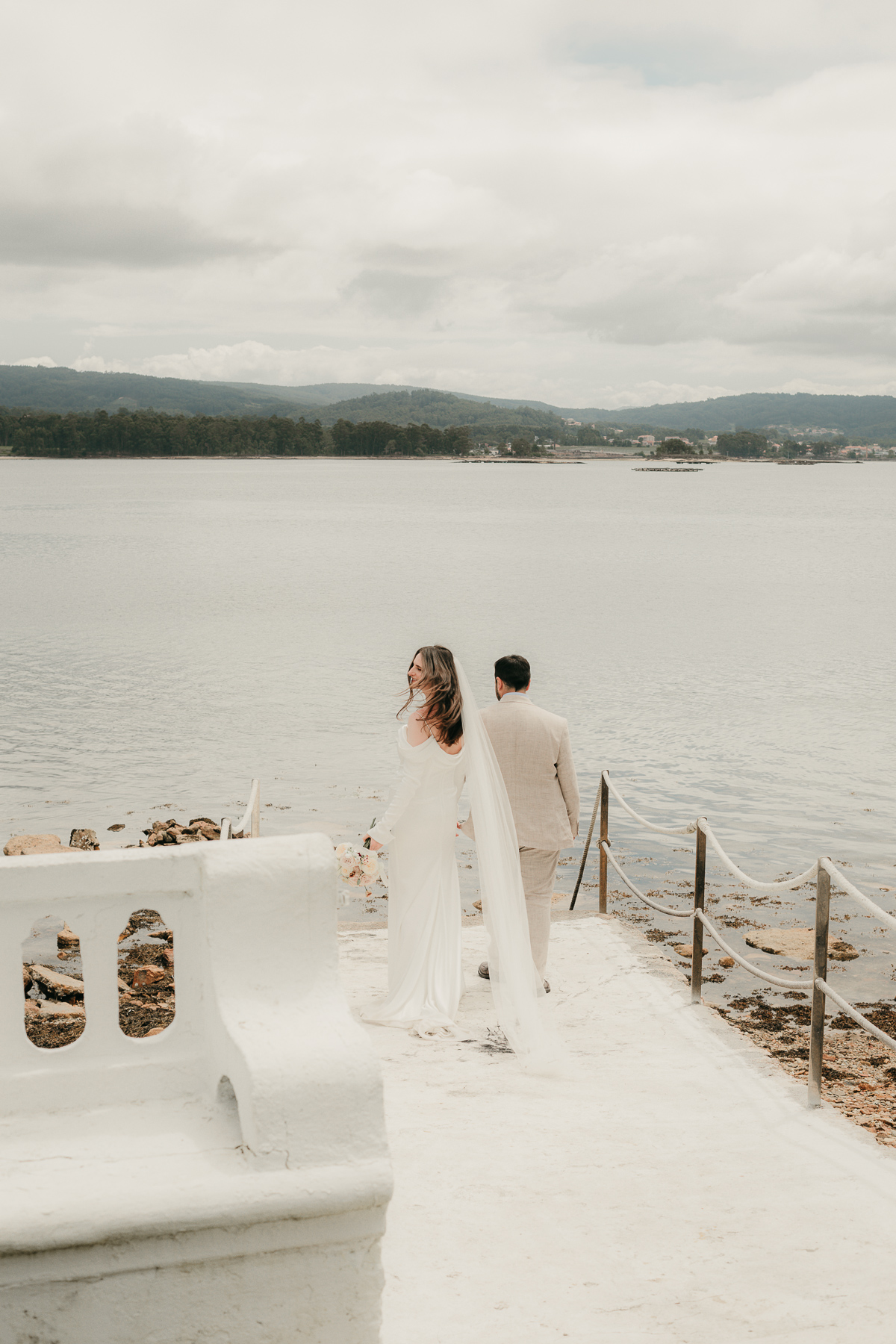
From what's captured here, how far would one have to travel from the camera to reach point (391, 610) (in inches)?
1582

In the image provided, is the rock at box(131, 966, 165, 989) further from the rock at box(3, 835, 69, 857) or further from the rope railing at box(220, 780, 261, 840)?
the rock at box(3, 835, 69, 857)

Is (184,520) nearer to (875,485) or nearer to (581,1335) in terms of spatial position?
(581,1335)

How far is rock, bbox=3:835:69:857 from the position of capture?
12.2m

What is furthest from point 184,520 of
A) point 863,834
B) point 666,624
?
point 863,834

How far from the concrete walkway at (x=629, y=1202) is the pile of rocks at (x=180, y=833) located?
607 cm

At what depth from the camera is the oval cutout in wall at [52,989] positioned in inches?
275

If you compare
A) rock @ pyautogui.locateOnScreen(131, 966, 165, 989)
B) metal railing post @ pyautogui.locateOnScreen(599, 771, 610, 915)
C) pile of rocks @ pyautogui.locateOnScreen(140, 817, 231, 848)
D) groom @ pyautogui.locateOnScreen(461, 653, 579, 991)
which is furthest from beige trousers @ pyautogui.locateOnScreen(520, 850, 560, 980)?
pile of rocks @ pyautogui.locateOnScreen(140, 817, 231, 848)

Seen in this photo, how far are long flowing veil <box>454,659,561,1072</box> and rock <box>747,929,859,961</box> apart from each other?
434cm

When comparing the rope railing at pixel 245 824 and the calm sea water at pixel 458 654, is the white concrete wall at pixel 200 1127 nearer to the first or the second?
the rope railing at pixel 245 824

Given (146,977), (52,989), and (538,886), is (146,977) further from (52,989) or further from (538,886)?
(538,886)

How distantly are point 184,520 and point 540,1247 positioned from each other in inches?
3281

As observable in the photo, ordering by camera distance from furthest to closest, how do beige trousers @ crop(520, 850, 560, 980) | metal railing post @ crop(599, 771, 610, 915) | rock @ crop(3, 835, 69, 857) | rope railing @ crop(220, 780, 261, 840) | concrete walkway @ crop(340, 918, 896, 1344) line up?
rock @ crop(3, 835, 69, 857) → metal railing post @ crop(599, 771, 610, 915) → rope railing @ crop(220, 780, 261, 840) → beige trousers @ crop(520, 850, 560, 980) → concrete walkway @ crop(340, 918, 896, 1344)

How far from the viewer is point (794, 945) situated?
1034 cm

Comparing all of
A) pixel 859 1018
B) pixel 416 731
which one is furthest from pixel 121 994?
pixel 859 1018
